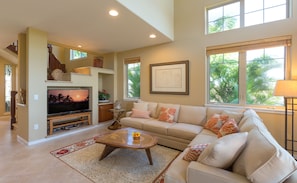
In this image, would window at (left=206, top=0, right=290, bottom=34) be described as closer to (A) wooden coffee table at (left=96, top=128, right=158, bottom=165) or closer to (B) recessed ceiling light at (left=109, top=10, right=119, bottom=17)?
(B) recessed ceiling light at (left=109, top=10, right=119, bottom=17)

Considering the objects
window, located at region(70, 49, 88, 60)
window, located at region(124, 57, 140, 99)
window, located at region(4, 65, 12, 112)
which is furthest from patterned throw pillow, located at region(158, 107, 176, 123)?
window, located at region(4, 65, 12, 112)

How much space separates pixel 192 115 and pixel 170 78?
1325mm

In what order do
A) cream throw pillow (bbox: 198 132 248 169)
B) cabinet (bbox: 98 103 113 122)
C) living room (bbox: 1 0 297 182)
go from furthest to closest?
1. cabinet (bbox: 98 103 113 122)
2. living room (bbox: 1 0 297 182)
3. cream throw pillow (bbox: 198 132 248 169)

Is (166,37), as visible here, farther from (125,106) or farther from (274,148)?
(274,148)

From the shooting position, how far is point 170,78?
4414 millimetres

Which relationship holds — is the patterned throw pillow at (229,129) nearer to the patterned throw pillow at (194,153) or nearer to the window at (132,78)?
the patterned throw pillow at (194,153)

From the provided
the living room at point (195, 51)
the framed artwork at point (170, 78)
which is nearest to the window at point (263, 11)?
the living room at point (195, 51)

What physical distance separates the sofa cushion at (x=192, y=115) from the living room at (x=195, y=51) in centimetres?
46

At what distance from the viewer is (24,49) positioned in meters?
3.66

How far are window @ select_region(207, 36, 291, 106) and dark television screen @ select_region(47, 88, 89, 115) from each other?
12.2 feet

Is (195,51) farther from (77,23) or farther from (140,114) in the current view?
(77,23)

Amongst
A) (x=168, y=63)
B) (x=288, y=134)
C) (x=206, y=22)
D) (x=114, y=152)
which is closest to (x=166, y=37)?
(x=168, y=63)

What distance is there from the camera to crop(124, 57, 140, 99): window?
529 cm

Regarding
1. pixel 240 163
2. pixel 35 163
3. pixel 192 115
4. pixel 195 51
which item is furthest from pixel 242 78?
pixel 35 163
